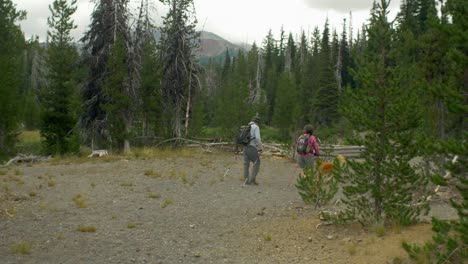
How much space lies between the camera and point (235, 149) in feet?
81.9

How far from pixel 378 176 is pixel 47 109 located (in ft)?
77.2

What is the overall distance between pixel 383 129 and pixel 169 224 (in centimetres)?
448

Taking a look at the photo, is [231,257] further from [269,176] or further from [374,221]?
[269,176]

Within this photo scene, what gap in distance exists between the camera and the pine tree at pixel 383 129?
684 cm

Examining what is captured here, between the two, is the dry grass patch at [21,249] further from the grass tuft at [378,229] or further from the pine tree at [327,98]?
the pine tree at [327,98]

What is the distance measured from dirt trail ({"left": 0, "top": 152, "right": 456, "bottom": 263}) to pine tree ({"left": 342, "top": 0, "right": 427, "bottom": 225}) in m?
0.44

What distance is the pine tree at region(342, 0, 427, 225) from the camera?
6.84 metres

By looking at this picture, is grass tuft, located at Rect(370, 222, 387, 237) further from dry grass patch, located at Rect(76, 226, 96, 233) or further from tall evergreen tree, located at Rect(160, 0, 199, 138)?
tall evergreen tree, located at Rect(160, 0, 199, 138)

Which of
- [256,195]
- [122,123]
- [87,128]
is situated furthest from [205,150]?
[256,195]

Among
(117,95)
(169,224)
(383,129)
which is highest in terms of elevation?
(117,95)

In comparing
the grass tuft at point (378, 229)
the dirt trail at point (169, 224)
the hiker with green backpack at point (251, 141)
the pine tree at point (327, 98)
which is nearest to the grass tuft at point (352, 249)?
the dirt trail at point (169, 224)

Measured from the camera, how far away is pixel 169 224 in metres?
8.86

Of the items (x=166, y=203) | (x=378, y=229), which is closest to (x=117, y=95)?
(x=166, y=203)

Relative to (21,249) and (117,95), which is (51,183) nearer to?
(21,249)
